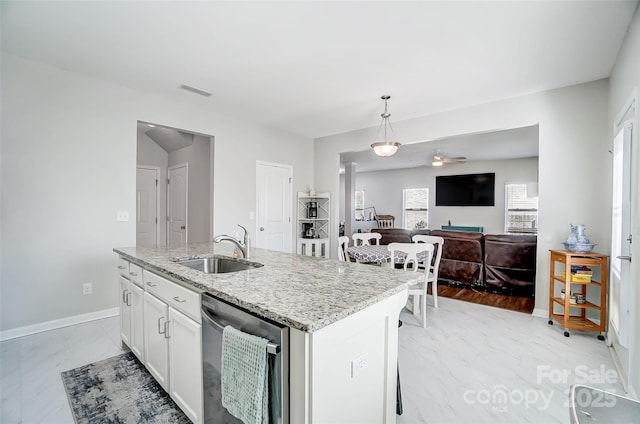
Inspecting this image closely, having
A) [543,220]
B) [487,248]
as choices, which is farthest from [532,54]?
[487,248]

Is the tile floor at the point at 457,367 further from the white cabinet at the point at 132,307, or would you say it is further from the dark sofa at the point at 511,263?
the dark sofa at the point at 511,263

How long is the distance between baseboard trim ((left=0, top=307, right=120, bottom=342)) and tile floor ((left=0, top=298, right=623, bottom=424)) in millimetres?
100

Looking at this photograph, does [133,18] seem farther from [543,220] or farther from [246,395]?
[543,220]

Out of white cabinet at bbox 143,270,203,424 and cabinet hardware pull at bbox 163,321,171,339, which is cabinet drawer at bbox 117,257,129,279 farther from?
cabinet hardware pull at bbox 163,321,171,339

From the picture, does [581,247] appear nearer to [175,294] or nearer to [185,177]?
[175,294]

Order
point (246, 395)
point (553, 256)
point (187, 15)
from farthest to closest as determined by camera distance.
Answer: point (553, 256), point (187, 15), point (246, 395)

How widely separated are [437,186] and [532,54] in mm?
6289

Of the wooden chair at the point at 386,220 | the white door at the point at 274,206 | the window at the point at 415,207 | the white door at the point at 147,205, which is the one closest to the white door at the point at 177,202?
the white door at the point at 147,205

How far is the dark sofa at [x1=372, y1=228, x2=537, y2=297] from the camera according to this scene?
4.18m

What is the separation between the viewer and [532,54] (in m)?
2.75

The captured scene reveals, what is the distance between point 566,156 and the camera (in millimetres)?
3379

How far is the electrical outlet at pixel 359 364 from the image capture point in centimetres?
119

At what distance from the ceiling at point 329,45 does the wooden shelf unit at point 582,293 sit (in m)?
1.94

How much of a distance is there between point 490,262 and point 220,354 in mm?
4310
